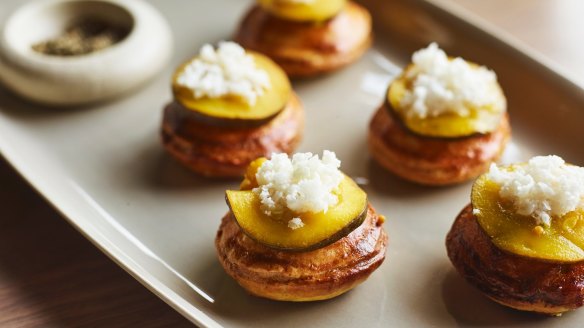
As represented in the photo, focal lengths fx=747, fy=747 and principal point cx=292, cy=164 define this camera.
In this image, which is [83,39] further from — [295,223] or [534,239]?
[534,239]

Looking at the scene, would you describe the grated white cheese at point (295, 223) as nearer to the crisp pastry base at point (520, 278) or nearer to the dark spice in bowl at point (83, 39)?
the crisp pastry base at point (520, 278)

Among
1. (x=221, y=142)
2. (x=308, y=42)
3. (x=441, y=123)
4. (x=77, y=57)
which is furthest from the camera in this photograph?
(x=308, y=42)

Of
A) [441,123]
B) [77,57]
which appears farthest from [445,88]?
[77,57]

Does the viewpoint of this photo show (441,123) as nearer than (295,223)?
No

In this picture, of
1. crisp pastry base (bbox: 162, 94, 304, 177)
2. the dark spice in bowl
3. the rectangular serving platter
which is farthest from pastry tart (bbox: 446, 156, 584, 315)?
the dark spice in bowl

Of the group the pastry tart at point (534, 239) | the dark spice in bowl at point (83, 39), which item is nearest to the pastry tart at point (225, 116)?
the dark spice in bowl at point (83, 39)

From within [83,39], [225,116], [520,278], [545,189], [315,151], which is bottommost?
[83,39]
